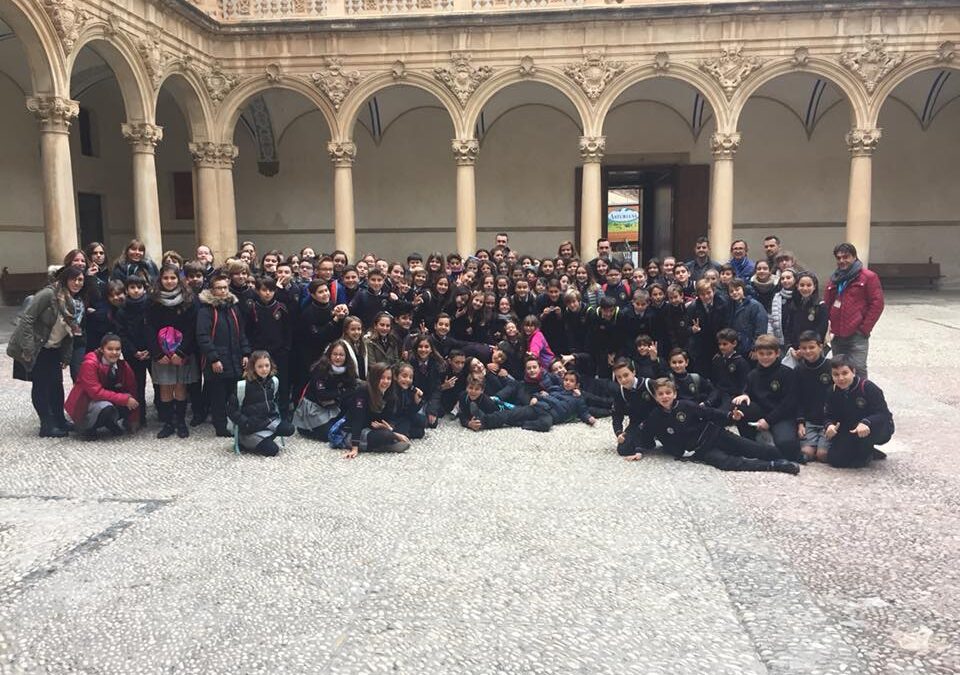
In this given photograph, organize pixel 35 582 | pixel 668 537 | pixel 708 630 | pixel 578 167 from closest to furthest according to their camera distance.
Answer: pixel 708 630
pixel 35 582
pixel 668 537
pixel 578 167

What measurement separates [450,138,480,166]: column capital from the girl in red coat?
11053 mm

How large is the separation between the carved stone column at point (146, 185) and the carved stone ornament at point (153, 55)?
909 mm

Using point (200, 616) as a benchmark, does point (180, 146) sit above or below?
above

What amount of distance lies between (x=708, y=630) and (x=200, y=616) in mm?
2207

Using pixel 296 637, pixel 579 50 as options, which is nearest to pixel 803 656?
pixel 296 637

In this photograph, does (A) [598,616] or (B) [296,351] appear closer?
(A) [598,616]

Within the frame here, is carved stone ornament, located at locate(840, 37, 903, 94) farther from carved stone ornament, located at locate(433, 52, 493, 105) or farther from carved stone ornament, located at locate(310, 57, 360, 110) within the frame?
carved stone ornament, located at locate(310, 57, 360, 110)

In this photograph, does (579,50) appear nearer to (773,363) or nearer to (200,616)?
(773,363)

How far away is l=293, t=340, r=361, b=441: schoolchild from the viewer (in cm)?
599

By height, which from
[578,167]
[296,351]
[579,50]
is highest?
[579,50]

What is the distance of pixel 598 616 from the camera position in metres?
3.11

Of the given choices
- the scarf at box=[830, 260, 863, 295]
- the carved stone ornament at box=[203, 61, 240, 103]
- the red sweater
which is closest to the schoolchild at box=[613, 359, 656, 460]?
the scarf at box=[830, 260, 863, 295]

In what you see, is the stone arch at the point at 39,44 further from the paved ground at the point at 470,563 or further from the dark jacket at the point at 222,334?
the paved ground at the point at 470,563

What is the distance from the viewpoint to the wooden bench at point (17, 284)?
1536cm
